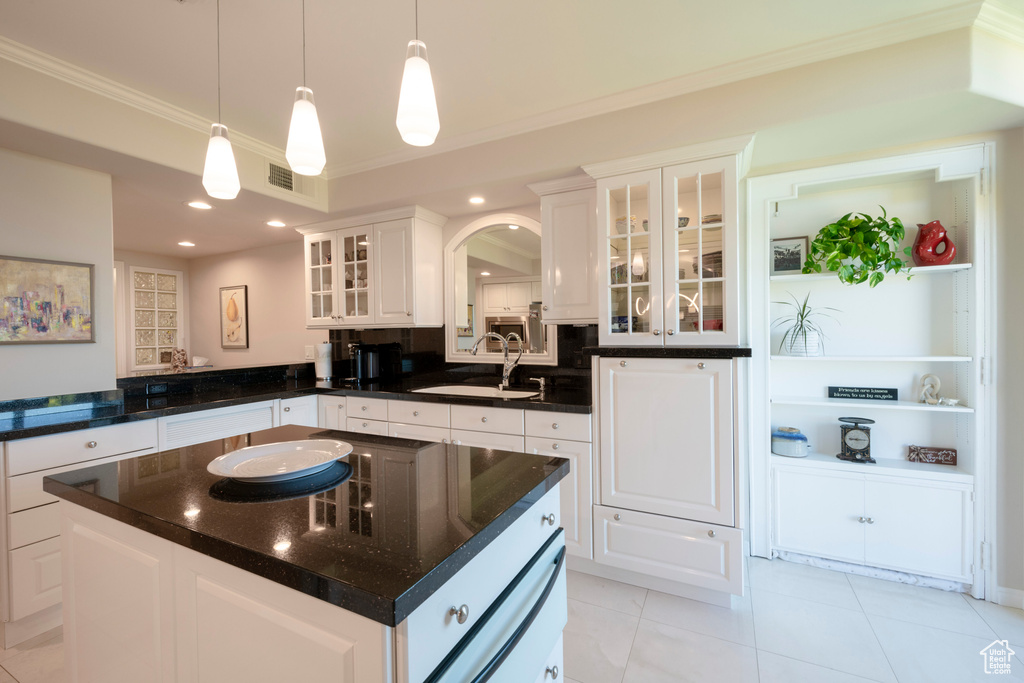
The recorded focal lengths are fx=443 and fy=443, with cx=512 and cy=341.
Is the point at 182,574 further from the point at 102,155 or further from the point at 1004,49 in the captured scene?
the point at 1004,49

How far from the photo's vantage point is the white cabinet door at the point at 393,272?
10.8 ft

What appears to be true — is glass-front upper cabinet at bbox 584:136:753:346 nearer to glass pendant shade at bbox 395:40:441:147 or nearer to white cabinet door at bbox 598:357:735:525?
white cabinet door at bbox 598:357:735:525

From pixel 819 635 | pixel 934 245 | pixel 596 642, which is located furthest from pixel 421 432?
pixel 934 245

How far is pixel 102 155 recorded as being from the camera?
2266 millimetres

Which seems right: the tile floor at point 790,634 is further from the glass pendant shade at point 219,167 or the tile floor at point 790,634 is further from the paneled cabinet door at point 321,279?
the paneled cabinet door at point 321,279

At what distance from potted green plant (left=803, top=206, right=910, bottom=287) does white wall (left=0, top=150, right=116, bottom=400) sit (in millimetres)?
3963

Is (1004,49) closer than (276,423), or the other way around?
(1004,49)

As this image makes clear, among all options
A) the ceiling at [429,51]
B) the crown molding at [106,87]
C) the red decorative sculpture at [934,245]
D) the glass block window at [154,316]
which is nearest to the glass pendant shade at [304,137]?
the ceiling at [429,51]

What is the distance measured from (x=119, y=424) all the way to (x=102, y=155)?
1.37 meters

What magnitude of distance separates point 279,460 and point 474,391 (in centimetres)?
201

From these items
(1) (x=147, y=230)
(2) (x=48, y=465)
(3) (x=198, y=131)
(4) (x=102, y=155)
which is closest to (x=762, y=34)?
(3) (x=198, y=131)

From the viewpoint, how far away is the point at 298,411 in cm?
317

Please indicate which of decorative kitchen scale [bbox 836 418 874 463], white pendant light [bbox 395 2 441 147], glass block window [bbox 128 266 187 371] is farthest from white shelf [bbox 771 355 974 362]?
glass block window [bbox 128 266 187 371]

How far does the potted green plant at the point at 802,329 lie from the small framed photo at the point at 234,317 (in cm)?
524
